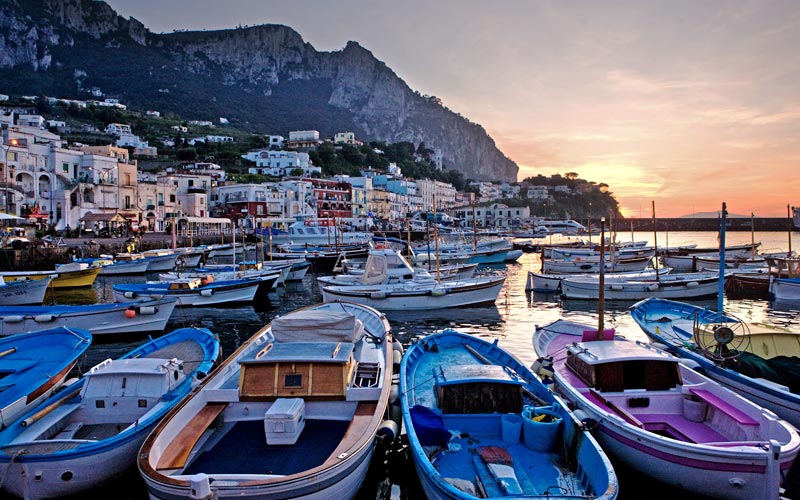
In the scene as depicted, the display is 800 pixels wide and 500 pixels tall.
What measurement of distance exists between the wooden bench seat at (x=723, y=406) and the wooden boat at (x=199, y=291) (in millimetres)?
23071

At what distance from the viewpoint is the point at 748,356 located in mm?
10859

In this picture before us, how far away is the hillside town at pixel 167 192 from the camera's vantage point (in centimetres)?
5653

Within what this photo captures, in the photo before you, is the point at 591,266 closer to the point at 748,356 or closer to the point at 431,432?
the point at 748,356

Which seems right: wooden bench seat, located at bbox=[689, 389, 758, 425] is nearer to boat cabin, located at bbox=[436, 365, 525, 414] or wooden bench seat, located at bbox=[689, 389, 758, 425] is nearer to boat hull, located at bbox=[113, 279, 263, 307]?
boat cabin, located at bbox=[436, 365, 525, 414]

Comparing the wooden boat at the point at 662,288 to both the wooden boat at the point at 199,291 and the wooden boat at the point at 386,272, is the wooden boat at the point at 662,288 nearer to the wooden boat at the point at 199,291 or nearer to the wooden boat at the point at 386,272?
the wooden boat at the point at 386,272

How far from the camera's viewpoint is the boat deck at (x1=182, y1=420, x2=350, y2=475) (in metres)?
6.80

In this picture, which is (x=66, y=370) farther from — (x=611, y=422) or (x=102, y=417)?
(x=611, y=422)

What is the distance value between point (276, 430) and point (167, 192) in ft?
234

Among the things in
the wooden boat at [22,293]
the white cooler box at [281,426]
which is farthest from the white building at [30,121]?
the white cooler box at [281,426]

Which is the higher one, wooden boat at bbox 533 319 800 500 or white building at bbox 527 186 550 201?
white building at bbox 527 186 550 201

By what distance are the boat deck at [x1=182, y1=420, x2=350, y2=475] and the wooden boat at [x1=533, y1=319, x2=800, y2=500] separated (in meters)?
4.58

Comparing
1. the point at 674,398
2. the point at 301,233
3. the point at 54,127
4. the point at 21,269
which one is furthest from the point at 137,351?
the point at 54,127

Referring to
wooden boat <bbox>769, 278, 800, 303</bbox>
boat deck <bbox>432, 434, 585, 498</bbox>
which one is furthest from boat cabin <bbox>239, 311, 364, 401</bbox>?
wooden boat <bbox>769, 278, 800, 303</bbox>

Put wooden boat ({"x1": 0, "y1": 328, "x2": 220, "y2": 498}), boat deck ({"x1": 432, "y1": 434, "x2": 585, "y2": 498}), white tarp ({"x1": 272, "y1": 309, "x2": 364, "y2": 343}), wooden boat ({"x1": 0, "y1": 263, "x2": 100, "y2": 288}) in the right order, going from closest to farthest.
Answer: boat deck ({"x1": 432, "y1": 434, "x2": 585, "y2": 498}), wooden boat ({"x1": 0, "y1": 328, "x2": 220, "y2": 498}), white tarp ({"x1": 272, "y1": 309, "x2": 364, "y2": 343}), wooden boat ({"x1": 0, "y1": 263, "x2": 100, "y2": 288})
